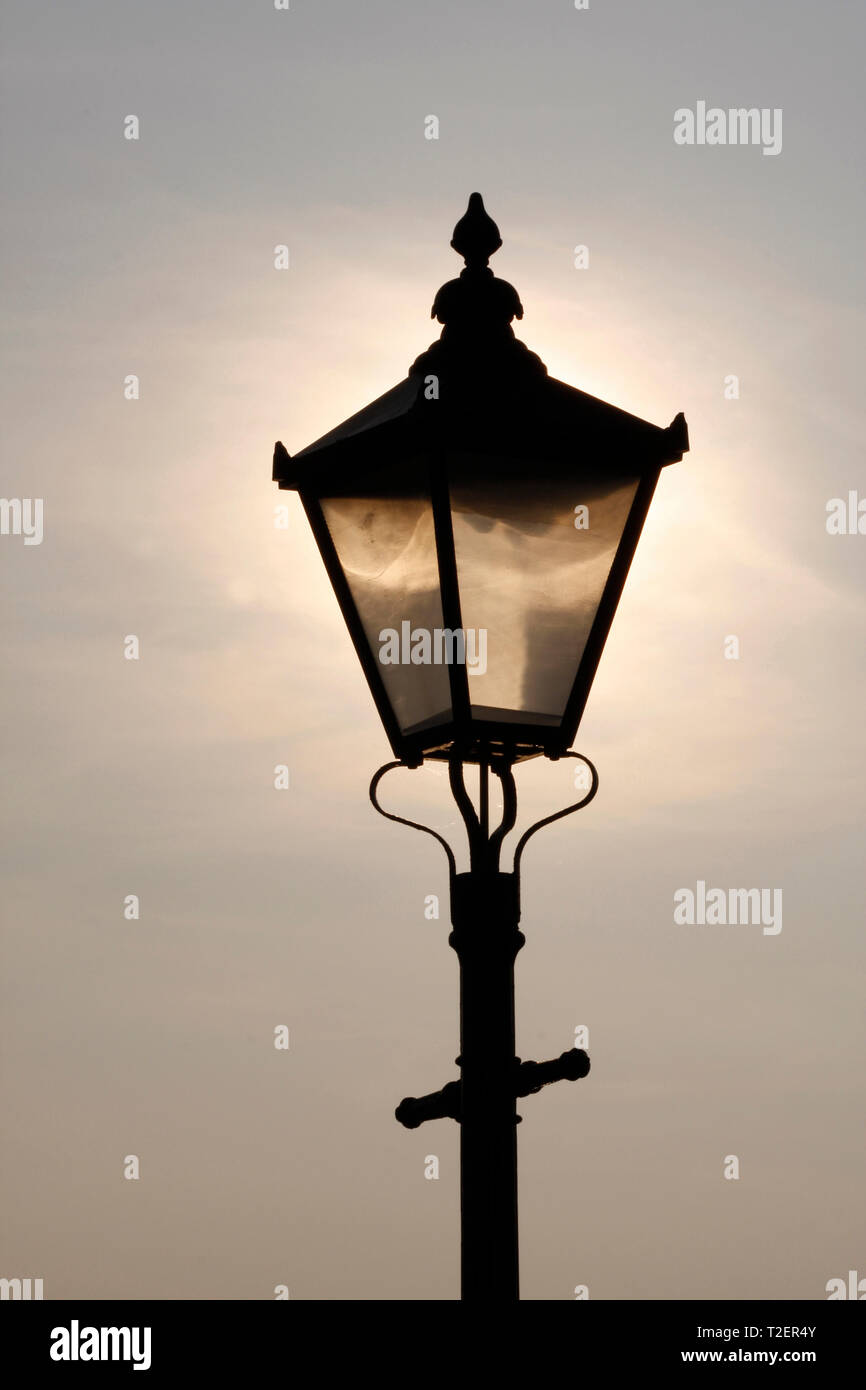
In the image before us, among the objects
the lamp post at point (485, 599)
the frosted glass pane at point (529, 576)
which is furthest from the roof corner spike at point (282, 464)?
the frosted glass pane at point (529, 576)

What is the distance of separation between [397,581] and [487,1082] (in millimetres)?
1246

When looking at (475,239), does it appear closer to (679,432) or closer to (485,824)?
(679,432)

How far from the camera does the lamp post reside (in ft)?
13.1

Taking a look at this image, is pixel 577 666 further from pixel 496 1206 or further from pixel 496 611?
pixel 496 1206

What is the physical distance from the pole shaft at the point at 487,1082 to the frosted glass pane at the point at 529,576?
488 mm

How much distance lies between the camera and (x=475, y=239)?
4.80 m

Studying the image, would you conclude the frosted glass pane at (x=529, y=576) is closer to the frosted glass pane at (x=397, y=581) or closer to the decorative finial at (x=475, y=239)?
the frosted glass pane at (x=397, y=581)

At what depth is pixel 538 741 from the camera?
4.16 meters

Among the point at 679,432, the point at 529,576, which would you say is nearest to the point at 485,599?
the point at 529,576

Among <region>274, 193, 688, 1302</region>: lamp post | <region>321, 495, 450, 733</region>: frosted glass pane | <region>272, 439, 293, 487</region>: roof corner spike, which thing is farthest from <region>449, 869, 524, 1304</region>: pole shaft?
<region>272, 439, 293, 487</region>: roof corner spike

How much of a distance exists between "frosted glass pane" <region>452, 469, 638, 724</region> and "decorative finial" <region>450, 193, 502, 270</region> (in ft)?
3.25

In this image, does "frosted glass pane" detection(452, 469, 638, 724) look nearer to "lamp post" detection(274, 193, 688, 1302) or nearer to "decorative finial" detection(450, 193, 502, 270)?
"lamp post" detection(274, 193, 688, 1302)
